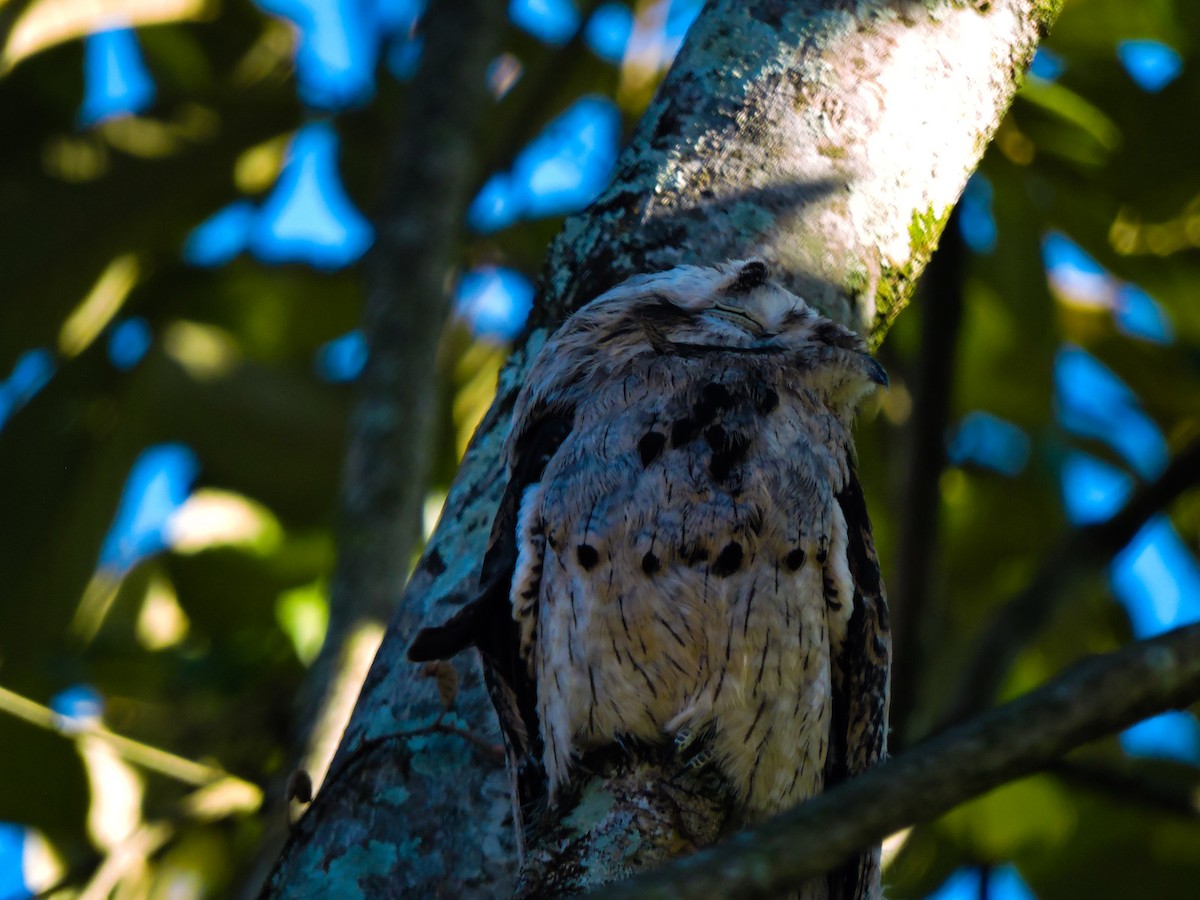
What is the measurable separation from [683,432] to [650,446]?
2.3 inches

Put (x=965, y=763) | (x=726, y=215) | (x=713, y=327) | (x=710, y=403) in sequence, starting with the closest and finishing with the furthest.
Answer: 1. (x=965, y=763)
2. (x=710, y=403)
3. (x=713, y=327)
4. (x=726, y=215)

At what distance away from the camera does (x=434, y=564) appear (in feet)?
8.75

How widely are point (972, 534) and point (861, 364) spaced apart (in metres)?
3.50

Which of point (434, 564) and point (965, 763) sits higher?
point (965, 763)

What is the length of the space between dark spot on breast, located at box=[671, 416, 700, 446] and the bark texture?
0.43m

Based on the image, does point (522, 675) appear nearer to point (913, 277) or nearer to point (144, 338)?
point (913, 277)

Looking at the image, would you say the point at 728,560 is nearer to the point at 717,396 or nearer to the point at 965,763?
the point at 717,396

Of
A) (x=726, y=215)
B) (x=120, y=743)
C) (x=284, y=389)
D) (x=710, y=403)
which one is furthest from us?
(x=284, y=389)

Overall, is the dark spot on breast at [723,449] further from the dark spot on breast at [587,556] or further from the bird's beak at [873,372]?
the bird's beak at [873,372]

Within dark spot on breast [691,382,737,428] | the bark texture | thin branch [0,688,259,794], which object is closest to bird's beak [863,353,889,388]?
the bark texture

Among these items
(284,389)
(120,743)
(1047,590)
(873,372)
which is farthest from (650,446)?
(284,389)

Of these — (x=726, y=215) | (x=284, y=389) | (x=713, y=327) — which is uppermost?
(x=726, y=215)

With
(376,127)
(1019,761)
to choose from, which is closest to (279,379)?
(376,127)

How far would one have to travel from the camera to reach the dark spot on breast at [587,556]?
86.0 inches
